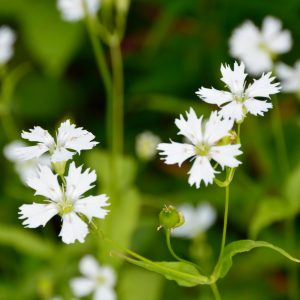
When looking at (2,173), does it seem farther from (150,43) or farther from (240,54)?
(240,54)

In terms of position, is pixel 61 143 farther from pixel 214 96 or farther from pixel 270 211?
pixel 270 211

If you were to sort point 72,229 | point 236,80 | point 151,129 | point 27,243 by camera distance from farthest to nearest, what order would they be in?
point 151,129 → point 27,243 → point 236,80 → point 72,229

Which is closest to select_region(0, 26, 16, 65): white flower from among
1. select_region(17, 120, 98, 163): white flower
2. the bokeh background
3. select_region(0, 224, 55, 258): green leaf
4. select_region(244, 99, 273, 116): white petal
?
the bokeh background

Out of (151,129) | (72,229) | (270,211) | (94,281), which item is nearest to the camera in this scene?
(72,229)

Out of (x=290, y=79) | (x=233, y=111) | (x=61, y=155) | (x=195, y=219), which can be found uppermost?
(x=290, y=79)

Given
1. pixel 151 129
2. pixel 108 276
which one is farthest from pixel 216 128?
pixel 151 129

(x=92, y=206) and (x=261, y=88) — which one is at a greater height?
(x=261, y=88)

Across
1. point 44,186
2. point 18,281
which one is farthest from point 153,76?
point 44,186

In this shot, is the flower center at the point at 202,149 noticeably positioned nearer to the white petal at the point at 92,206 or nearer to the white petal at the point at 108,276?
the white petal at the point at 92,206

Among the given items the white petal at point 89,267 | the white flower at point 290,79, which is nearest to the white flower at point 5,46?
the white petal at point 89,267
